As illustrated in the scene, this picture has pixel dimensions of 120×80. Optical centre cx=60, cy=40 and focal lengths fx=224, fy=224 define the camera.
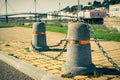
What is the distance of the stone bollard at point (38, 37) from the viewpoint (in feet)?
37.0

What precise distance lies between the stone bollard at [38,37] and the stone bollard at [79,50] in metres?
4.93

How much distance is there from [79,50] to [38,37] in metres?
5.28

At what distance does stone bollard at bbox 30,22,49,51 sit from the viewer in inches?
444

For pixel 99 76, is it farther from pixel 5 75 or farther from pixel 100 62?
pixel 5 75

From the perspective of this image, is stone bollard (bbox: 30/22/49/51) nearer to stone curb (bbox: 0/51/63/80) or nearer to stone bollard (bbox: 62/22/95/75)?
stone curb (bbox: 0/51/63/80)

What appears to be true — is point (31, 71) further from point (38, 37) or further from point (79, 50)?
point (38, 37)

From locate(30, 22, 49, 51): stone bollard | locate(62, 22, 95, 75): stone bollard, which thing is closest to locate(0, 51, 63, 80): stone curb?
locate(62, 22, 95, 75): stone bollard

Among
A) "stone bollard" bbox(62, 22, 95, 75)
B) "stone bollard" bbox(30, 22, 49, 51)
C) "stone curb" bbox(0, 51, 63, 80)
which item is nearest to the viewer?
"stone curb" bbox(0, 51, 63, 80)

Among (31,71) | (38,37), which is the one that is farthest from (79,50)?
(38,37)

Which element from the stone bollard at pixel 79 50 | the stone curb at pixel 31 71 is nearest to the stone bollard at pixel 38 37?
the stone curb at pixel 31 71

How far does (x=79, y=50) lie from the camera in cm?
641

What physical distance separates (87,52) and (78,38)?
50 cm

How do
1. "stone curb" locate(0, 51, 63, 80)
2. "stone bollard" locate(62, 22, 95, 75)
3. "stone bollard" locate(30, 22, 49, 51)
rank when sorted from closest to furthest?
"stone curb" locate(0, 51, 63, 80) → "stone bollard" locate(62, 22, 95, 75) → "stone bollard" locate(30, 22, 49, 51)

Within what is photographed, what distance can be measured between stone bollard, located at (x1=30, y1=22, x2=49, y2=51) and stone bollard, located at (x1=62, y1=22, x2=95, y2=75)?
4.93 m
